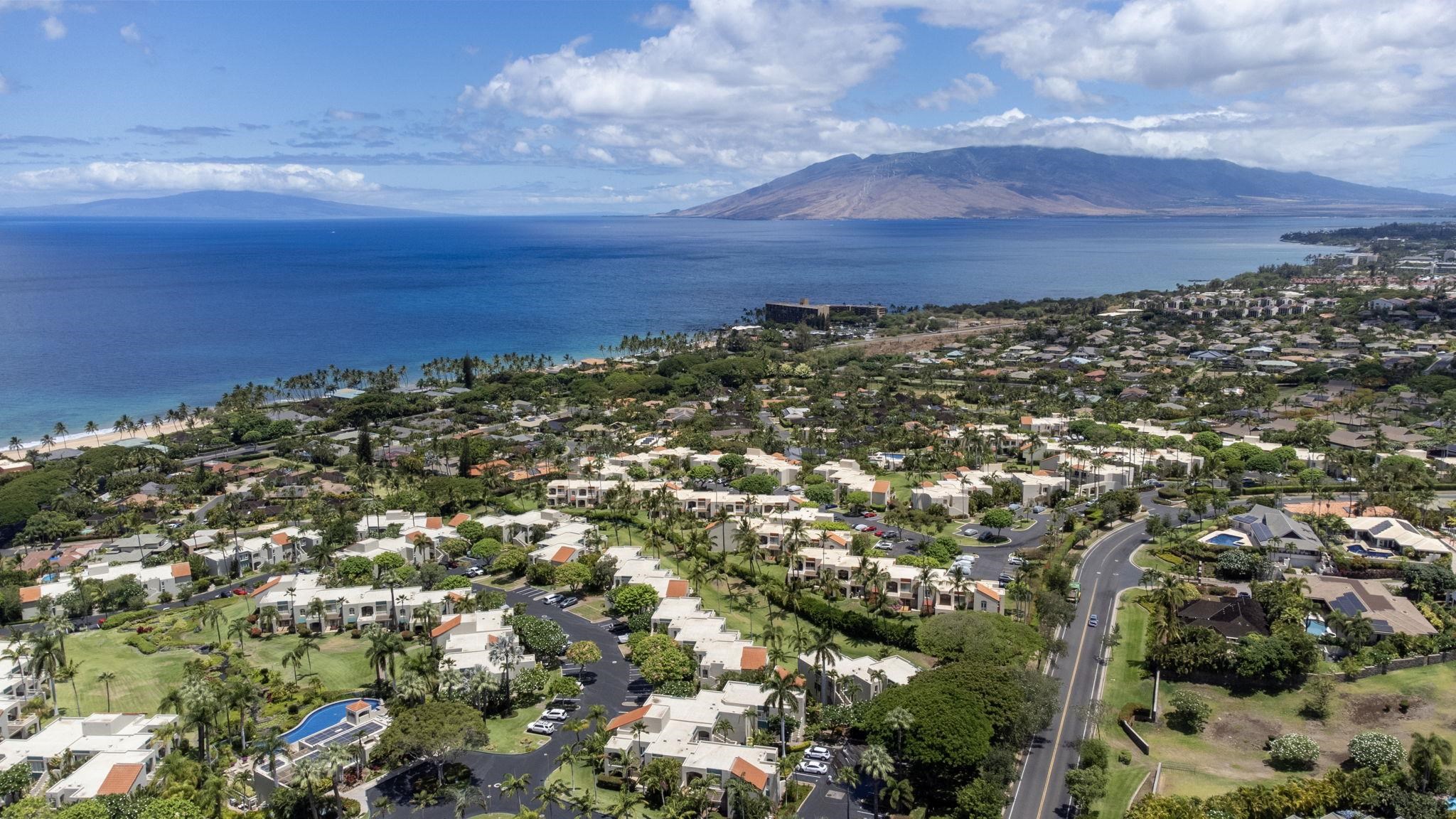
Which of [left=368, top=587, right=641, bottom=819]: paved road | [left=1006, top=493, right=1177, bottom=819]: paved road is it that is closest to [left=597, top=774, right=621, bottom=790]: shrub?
[left=368, top=587, right=641, bottom=819]: paved road

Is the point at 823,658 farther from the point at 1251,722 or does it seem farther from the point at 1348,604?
the point at 1348,604

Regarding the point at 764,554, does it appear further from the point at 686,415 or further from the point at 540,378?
the point at 540,378

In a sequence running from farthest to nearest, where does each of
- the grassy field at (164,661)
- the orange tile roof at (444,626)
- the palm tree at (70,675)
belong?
1. the orange tile roof at (444,626)
2. the palm tree at (70,675)
3. the grassy field at (164,661)

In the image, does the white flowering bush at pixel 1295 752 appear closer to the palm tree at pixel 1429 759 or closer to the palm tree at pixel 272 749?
the palm tree at pixel 1429 759

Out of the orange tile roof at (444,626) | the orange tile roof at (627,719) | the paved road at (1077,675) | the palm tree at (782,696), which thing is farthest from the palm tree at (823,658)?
the orange tile roof at (444,626)

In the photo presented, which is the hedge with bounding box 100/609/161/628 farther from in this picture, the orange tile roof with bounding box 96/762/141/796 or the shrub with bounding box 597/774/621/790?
the shrub with bounding box 597/774/621/790

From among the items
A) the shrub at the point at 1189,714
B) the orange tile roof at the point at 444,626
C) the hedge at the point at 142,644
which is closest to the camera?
the shrub at the point at 1189,714
